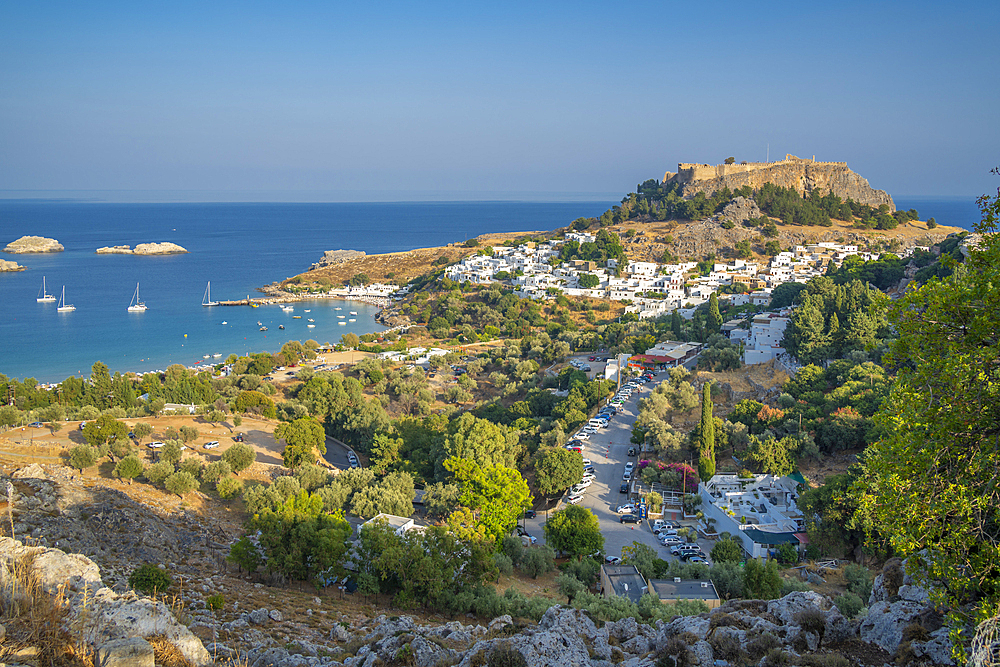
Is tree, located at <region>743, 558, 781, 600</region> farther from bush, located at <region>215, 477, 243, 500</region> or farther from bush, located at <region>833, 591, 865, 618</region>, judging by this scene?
bush, located at <region>215, 477, 243, 500</region>

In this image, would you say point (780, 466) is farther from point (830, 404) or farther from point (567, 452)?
point (567, 452)

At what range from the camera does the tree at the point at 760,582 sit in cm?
990

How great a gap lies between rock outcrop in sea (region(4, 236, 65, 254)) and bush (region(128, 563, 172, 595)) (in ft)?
374

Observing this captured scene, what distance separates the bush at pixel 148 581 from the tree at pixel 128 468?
7.69 m

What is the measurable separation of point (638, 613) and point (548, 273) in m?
47.8

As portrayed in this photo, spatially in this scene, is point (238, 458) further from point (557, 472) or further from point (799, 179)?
point (799, 179)

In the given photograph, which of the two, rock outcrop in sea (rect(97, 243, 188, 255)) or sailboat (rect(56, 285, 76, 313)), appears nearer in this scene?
sailboat (rect(56, 285, 76, 313))

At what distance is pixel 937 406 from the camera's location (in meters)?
4.66

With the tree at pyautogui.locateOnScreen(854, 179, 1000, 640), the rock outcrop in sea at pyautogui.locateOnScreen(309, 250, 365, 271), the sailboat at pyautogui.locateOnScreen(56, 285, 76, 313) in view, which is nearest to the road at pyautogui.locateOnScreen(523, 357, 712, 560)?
the tree at pyautogui.locateOnScreen(854, 179, 1000, 640)

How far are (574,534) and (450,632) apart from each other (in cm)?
695

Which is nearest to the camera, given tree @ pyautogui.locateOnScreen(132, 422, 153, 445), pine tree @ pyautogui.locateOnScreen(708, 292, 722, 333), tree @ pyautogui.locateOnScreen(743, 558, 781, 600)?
tree @ pyautogui.locateOnScreen(743, 558, 781, 600)

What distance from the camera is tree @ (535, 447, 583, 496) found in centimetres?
1683

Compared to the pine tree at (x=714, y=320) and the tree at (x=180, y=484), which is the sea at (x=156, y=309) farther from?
the tree at (x=180, y=484)

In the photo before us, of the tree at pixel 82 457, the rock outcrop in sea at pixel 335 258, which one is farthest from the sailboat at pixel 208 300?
the tree at pixel 82 457
